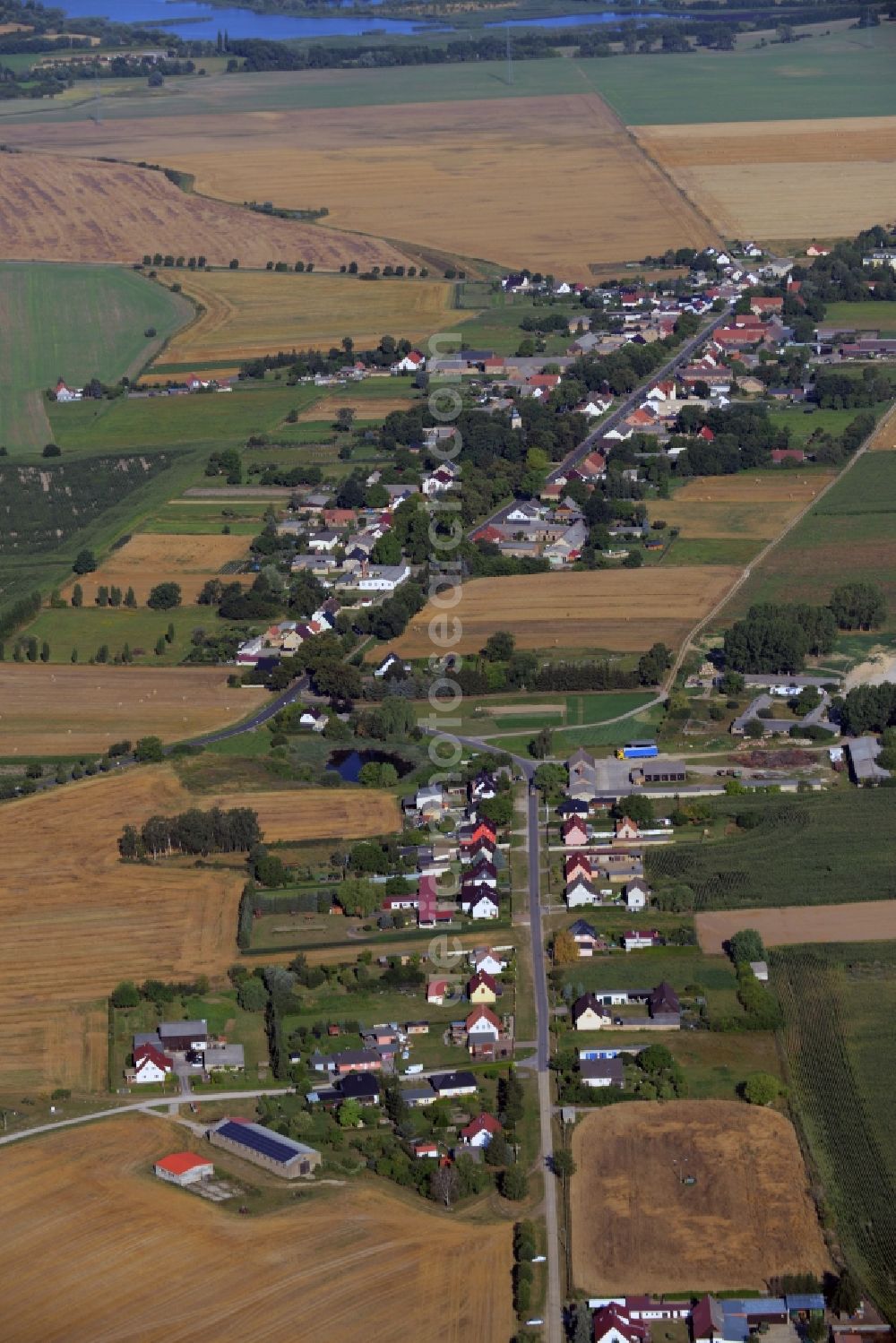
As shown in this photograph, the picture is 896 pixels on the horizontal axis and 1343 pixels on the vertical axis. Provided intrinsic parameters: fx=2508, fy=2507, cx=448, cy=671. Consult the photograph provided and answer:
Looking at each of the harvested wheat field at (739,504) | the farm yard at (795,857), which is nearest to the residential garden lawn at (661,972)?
the farm yard at (795,857)

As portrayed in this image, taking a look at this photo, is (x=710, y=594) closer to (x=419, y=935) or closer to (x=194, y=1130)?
(x=419, y=935)

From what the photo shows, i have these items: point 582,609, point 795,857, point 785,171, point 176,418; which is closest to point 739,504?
point 582,609

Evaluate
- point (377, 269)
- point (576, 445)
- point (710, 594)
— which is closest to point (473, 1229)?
point (710, 594)

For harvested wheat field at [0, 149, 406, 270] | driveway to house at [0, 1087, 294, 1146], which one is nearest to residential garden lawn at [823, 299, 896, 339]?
harvested wheat field at [0, 149, 406, 270]

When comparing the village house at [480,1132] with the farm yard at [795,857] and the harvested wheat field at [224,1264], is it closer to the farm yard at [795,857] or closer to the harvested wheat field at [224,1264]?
the harvested wheat field at [224,1264]

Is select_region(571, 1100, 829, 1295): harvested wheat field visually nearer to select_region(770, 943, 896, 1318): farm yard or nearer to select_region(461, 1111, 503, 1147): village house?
select_region(770, 943, 896, 1318): farm yard

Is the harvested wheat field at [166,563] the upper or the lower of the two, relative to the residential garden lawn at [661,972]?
upper
